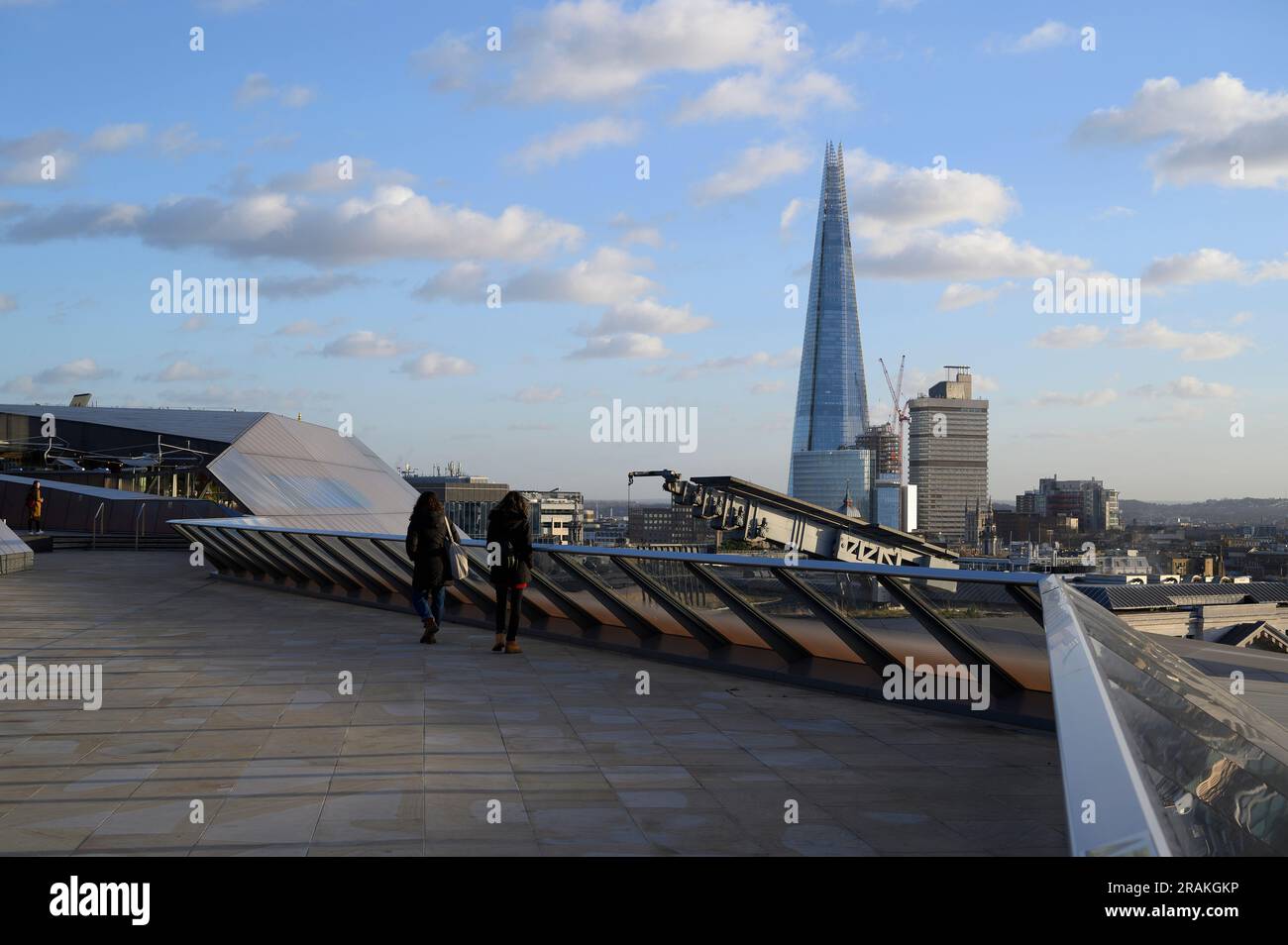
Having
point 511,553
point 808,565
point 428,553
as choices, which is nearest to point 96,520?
point 428,553

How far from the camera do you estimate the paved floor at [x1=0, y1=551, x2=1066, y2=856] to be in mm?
5062

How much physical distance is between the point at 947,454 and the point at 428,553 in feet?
513

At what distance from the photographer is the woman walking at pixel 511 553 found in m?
11.7

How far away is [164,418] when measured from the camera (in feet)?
175

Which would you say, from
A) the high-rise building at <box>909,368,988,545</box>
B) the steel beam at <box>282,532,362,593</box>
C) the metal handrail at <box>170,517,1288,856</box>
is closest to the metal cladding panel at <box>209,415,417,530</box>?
the steel beam at <box>282,532,362,593</box>

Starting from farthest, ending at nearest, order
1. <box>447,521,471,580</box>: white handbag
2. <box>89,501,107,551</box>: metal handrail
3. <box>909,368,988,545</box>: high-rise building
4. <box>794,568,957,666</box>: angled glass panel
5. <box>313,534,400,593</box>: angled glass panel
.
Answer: <box>909,368,988,545</box>: high-rise building → <box>89,501,107,551</box>: metal handrail → <box>313,534,400,593</box>: angled glass panel → <box>447,521,471,580</box>: white handbag → <box>794,568,957,666</box>: angled glass panel

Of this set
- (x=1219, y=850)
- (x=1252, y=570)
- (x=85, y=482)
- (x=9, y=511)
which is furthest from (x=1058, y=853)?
(x=1252, y=570)

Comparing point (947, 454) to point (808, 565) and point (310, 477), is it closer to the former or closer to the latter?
point (310, 477)

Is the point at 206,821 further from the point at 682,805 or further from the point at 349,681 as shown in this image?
the point at 349,681

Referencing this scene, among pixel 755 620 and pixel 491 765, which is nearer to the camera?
pixel 491 765

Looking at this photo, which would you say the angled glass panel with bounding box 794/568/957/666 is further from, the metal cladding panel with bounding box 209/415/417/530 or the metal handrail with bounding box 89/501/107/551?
the metal handrail with bounding box 89/501/107/551

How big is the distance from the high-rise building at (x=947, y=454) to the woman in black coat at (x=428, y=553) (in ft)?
484

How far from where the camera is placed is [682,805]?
18.5ft

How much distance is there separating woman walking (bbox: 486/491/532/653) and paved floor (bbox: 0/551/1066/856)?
1.58 ft
